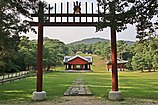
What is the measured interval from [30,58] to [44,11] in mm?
34684

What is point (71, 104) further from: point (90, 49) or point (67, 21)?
point (90, 49)

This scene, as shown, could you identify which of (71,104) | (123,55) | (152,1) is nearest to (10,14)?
(71,104)

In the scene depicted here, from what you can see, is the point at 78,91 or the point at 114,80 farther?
the point at 78,91

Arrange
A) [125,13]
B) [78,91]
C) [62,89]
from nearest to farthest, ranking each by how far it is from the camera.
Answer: [125,13], [78,91], [62,89]

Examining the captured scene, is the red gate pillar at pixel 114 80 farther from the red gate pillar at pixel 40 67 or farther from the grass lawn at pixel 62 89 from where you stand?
the red gate pillar at pixel 40 67

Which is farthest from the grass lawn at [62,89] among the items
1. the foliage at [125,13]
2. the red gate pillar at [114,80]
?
the foliage at [125,13]

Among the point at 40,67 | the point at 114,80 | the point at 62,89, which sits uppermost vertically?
the point at 40,67

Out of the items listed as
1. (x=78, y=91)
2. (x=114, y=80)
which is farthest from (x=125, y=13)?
(x=78, y=91)

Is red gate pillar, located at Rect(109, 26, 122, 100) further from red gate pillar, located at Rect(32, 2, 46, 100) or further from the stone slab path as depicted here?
red gate pillar, located at Rect(32, 2, 46, 100)

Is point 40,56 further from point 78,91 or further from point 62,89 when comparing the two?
point 62,89

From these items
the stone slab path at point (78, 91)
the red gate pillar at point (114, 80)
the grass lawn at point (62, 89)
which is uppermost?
the red gate pillar at point (114, 80)

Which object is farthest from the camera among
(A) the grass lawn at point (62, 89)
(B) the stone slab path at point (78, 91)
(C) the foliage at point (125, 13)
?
(B) the stone slab path at point (78, 91)

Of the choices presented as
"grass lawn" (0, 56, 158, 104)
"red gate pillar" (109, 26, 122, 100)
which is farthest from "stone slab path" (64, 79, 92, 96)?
"red gate pillar" (109, 26, 122, 100)

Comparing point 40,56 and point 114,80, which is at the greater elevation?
point 40,56
